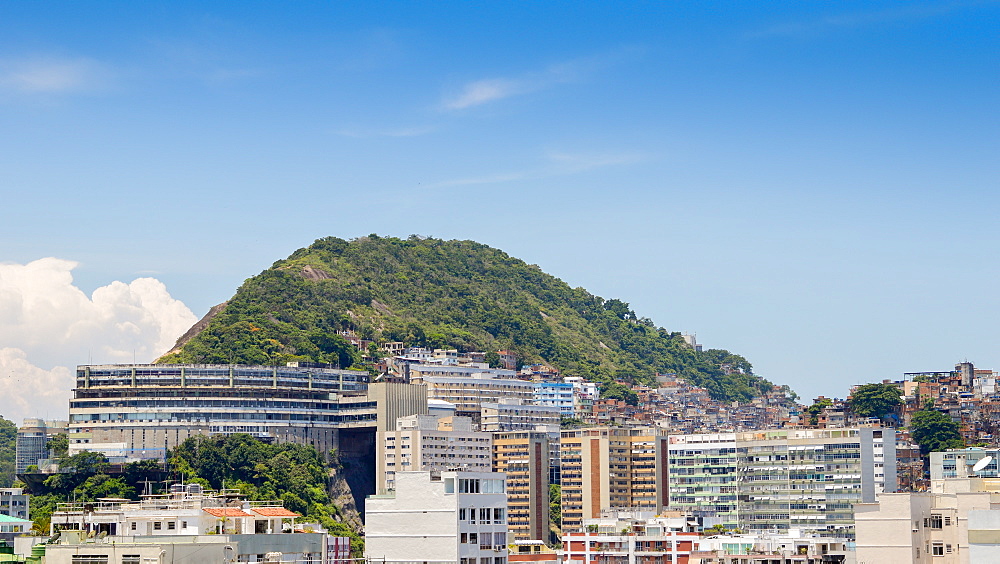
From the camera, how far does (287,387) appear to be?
180m

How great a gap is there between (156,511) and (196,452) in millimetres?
93552

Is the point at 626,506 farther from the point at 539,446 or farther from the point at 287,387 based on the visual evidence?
the point at 287,387

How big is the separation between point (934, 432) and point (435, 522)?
4869 inches

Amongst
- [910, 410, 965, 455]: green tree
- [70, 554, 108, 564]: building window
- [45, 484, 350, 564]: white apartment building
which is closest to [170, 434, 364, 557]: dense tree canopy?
[910, 410, 965, 455]: green tree

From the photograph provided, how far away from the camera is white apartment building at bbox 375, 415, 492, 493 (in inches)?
6769

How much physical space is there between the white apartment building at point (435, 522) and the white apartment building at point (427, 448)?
9319 cm

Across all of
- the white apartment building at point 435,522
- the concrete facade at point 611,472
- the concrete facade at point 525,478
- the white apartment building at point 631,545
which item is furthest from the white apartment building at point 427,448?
the white apartment building at point 435,522

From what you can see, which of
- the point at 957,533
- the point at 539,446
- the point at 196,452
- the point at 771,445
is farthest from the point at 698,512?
the point at 957,533

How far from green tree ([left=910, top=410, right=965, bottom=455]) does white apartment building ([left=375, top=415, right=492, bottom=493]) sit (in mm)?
47268

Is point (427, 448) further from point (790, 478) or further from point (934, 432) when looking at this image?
point (934, 432)

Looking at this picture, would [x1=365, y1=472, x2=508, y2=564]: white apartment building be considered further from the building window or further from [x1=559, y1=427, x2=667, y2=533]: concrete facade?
[x1=559, y1=427, x2=667, y2=533]: concrete facade

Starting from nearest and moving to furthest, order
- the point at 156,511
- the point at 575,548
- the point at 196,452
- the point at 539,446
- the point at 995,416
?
1. the point at 156,511
2. the point at 575,548
3. the point at 196,452
4. the point at 539,446
5. the point at 995,416

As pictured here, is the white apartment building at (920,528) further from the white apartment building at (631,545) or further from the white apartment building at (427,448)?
the white apartment building at (427,448)

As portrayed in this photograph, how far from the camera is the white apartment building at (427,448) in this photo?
564 feet
